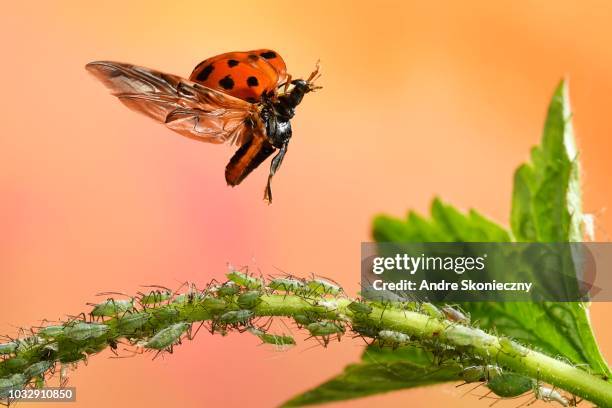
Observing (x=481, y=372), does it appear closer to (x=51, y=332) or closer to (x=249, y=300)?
(x=249, y=300)

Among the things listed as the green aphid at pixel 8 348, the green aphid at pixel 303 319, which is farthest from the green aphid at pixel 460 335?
the green aphid at pixel 8 348

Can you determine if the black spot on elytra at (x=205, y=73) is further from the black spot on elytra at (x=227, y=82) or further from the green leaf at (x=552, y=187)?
the green leaf at (x=552, y=187)

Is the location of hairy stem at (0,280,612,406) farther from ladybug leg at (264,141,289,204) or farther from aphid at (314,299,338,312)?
ladybug leg at (264,141,289,204)

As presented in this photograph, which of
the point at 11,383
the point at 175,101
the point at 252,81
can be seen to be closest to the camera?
the point at 11,383

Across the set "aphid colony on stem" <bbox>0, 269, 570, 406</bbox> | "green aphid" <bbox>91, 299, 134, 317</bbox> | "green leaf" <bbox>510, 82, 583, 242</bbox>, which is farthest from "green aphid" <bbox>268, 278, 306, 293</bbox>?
"green leaf" <bbox>510, 82, 583, 242</bbox>

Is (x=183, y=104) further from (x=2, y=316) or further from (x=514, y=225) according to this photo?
(x=2, y=316)

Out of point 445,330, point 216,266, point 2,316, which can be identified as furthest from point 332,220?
point 445,330

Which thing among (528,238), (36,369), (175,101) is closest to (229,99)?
(175,101)
